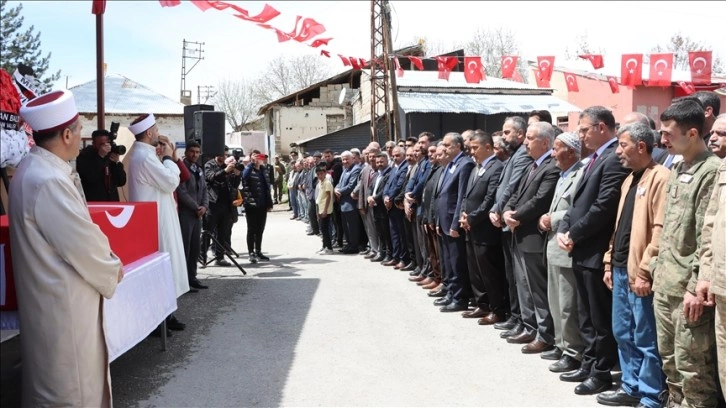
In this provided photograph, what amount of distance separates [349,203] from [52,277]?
351 inches

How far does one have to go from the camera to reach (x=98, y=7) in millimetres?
8039

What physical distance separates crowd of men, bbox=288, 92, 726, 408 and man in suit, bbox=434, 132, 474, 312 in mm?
18

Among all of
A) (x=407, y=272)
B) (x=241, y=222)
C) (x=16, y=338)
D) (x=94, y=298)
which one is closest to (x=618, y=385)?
(x=94, y=298)

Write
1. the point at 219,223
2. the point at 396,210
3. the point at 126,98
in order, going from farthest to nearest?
the point at 126,98, the point at 219,223, the point at 396,210

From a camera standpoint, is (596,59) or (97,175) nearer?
(97,175)

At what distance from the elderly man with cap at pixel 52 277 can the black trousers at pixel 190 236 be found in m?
4.64

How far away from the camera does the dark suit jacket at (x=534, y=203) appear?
536cm

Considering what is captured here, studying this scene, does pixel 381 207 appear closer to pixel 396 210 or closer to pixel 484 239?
pixel 396 210

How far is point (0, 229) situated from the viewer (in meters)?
3.50

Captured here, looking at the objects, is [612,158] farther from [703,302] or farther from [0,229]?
[0,229]

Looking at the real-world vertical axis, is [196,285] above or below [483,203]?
below

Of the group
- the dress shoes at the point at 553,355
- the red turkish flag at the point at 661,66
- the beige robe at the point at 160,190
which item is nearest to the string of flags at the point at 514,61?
the red turkish flag at the point at 661,66

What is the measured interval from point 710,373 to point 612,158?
1611 mm

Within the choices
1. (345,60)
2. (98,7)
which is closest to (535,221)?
(98,7)
